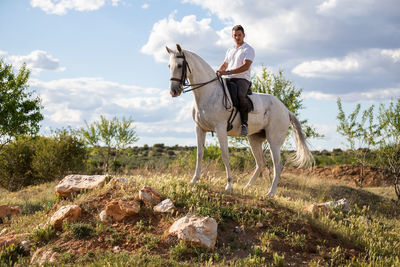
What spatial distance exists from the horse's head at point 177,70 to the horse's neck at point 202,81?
0.34 metres

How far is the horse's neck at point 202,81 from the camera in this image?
8.16 m

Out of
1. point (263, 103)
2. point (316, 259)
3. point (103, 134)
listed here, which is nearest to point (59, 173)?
point (103, 134)

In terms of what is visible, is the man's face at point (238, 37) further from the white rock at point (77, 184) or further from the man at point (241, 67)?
the white rock at point (77, 184)

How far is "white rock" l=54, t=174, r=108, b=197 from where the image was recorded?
9117 millimetres

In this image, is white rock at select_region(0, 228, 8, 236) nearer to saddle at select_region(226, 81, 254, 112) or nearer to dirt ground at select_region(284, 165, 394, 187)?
saddle at select_region(226, 81, 254, 112)

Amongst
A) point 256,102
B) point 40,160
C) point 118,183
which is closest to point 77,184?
point 118,183

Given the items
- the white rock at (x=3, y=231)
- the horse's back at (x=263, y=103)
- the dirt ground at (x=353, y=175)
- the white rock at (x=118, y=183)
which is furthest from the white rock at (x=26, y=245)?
the dirt ground at (x=353, y=175)

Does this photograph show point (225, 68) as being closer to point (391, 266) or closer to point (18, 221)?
point (391, 266)

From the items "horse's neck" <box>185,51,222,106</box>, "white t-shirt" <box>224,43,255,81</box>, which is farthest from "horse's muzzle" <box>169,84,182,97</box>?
"white t-shirt" <box>224,43,255,81</box>

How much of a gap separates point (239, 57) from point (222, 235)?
433 cm

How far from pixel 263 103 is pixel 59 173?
13537mm

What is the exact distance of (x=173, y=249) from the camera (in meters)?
5.95

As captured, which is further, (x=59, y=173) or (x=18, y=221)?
(x=59, y=173)

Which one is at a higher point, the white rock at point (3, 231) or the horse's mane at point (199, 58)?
the horse's mane at point (199, 58)
